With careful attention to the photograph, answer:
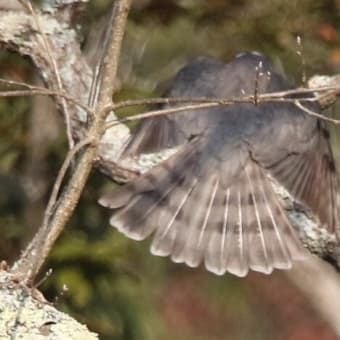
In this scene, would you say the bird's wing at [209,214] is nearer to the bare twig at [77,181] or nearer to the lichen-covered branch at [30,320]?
the bare twig at [77,181]

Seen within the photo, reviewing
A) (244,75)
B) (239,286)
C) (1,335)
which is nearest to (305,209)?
(244,75)

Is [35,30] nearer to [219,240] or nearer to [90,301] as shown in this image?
[219,240]

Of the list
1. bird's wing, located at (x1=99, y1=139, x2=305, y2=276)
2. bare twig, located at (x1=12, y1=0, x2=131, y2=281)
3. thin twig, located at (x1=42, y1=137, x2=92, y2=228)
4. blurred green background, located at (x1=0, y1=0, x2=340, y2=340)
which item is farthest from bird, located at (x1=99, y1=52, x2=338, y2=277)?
thin twig, located at (x1=42, y1=137, x2=92, y2=228)

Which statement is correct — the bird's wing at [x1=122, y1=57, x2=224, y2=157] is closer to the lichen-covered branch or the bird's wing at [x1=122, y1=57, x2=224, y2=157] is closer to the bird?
the bird

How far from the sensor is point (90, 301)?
7203mm

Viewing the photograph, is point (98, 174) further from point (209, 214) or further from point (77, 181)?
point (77, 181)

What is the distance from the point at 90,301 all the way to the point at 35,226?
0.42m

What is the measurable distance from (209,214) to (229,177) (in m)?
Answer: 0.22

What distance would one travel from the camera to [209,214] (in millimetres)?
6246

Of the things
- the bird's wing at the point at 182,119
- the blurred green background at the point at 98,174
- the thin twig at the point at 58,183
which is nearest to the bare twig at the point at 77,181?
the thin twig at the point at 58,183

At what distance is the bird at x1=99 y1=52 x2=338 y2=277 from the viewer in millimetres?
5973

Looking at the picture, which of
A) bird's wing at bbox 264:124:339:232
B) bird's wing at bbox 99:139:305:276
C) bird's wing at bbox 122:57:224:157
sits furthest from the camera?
bird's wing at bbox 122:57:224:157

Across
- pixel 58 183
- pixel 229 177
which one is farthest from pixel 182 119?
pixel 58 183

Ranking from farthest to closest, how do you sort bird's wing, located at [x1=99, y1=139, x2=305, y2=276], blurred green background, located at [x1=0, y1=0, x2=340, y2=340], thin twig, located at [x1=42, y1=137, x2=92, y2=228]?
blurred green background, located at [x1=0, y1=0, x2=340, y2=340] < bird's wing, located at [x1=99, y1=139, x2=305, y2=276] < thin twig, located at [x1=42, y1=137, x2=92, y2=228]
